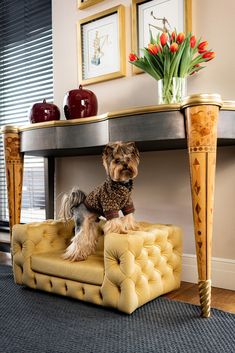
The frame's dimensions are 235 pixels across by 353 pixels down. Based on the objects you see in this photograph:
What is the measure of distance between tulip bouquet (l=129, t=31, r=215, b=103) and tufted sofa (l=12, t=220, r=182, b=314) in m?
0.78

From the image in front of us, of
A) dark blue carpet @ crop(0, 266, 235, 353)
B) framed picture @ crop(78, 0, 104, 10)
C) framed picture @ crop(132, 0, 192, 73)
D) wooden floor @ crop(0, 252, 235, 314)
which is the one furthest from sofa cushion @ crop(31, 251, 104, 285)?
framed picture @ crop(78, 0, 104, 10)

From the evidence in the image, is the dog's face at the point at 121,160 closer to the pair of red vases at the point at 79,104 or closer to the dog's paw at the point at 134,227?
the dog's paw at the point at 134,227

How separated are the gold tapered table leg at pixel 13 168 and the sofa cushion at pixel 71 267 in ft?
1.55

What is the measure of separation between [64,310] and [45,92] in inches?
84.3

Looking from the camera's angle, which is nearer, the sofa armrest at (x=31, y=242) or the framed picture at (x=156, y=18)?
the sofa armrest at (x=31, y=242)

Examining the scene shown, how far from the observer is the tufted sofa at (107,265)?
166cm

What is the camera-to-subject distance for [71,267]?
1.84 meters

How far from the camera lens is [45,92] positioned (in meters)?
3.28

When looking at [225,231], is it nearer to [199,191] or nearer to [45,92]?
[199,191]

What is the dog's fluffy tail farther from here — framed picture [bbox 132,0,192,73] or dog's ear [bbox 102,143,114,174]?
framed picture [bbox 132,0,192,73]

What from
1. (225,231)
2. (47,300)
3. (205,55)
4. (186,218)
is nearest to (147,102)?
(205,55)

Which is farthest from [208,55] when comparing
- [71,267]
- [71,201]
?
[71,267]

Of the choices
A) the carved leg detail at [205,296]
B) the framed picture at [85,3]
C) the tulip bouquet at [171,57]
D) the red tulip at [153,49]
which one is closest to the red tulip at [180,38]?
the tulip bouquet at [171,57]

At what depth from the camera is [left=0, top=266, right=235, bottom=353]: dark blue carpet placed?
4.46 feet
